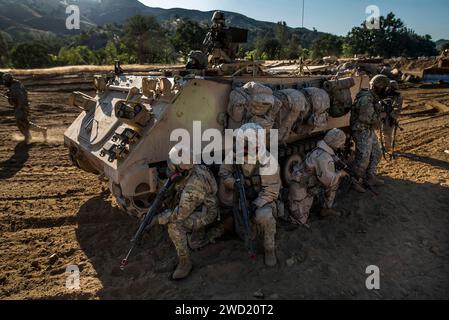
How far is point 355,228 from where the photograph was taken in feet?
16.9

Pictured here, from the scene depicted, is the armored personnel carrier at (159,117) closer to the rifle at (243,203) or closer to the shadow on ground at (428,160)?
the rifle at (243,203)

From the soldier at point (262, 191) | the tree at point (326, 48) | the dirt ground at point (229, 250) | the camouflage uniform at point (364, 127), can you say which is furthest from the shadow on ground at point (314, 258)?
the tree at point (326, 48)

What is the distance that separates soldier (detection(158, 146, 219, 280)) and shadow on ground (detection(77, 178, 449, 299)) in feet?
0.91

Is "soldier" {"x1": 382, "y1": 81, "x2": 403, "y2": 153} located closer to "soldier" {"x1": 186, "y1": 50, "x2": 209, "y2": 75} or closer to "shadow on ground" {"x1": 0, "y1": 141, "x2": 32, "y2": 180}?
"soldier" {"x1": 186, "y1": 50, "x2": 209, "y2": 75}

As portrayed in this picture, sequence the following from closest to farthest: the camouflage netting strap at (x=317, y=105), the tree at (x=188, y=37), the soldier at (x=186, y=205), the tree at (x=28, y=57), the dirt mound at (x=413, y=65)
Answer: the soldier at (x=186, y=205)
the camouflage netting strap at (x=317, y=105)
the dirt mound at (x=413, y=65)
the tree at (x=28, y=57)
the tree at (x=188, y=37)

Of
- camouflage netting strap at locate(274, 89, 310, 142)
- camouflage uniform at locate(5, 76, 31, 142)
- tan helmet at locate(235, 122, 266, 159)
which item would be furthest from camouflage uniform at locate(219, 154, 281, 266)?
camouflage uniform at locate(5, 76, 31, 142)

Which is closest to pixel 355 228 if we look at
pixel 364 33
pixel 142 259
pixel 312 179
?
pixel 312 179

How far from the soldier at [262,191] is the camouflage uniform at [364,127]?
8.18 feet

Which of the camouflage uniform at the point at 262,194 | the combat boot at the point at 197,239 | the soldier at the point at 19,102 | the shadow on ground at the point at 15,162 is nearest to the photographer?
the camouflage uniform at the point at 262,194

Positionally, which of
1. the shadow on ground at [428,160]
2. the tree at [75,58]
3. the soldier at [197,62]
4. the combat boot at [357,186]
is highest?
the tree at [75,58]

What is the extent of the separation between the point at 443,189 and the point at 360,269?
3.03 metres

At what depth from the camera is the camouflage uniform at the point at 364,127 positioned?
6156 mm

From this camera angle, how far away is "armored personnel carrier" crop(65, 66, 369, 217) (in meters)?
4.77
